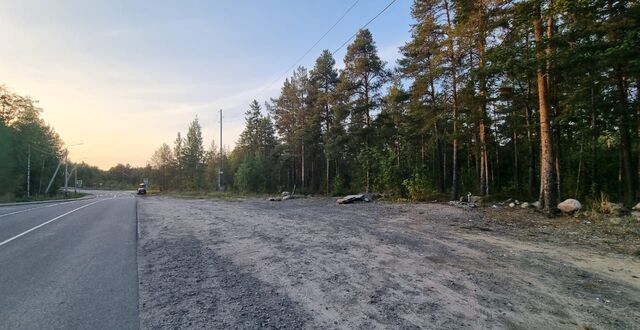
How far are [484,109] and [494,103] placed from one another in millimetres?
8315

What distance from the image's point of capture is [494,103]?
89.3 feet

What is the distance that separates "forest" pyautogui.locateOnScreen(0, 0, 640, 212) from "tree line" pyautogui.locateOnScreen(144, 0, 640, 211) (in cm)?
9

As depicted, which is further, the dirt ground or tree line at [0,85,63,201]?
tree line at [0,85,63,201]

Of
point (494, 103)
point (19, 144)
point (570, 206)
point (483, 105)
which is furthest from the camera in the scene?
point (19, 144)

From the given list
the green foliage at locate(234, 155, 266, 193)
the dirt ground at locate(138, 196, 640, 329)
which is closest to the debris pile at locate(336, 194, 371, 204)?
the dirt ground at locate(138, 196, 640, 329)

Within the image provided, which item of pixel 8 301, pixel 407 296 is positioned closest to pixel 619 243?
pixel 407 296

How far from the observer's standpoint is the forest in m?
12.2

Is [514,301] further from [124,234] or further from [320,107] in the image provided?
[320,107]

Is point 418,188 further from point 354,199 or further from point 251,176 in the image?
point 251,176

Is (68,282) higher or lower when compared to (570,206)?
lower

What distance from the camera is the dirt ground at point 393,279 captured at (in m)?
3.92

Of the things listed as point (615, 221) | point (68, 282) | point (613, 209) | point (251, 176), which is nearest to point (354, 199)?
point (613, 209)

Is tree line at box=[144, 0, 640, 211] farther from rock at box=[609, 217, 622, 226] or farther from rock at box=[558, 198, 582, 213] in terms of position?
rock at box=[609, 217, 622, 226]

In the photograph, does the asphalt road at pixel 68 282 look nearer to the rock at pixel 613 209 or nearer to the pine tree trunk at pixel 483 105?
the rock at pixel 613 209
